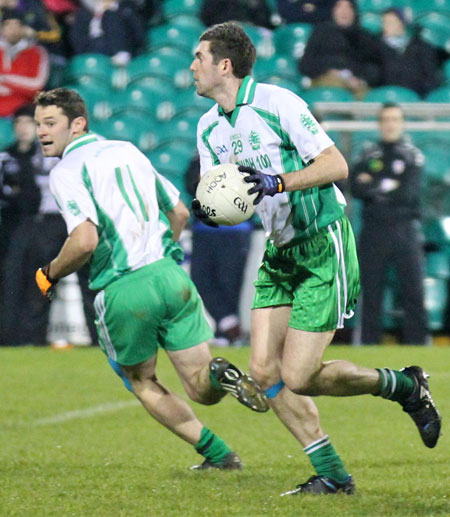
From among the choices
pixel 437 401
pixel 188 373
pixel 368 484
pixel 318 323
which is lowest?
pixel 437 401

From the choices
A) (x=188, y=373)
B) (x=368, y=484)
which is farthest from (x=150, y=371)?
(x=368, y=484)

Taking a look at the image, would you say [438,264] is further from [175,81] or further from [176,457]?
[176,457]

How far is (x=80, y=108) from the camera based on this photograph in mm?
6195

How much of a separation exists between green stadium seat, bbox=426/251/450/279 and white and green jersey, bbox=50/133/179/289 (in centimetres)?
691

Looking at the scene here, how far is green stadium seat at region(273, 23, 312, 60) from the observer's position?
1555 cm

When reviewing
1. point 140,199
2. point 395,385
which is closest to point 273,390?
point 395,385

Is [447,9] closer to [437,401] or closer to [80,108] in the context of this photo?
[437,401]

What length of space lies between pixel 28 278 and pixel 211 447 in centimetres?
705

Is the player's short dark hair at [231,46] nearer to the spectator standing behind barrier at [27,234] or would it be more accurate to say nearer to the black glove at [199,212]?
the black glove at [199,212]

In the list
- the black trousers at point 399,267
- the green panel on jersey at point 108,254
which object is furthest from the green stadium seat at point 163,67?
the green panel on jersey at point 108,254

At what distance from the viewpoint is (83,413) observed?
896 centimetres

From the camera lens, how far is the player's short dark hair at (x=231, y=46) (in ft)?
18.1

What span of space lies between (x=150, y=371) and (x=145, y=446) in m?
1.39

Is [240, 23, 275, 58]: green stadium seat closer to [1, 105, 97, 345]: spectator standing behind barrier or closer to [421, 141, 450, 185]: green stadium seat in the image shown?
[421, 141, 450, 185]: green stadium seat
